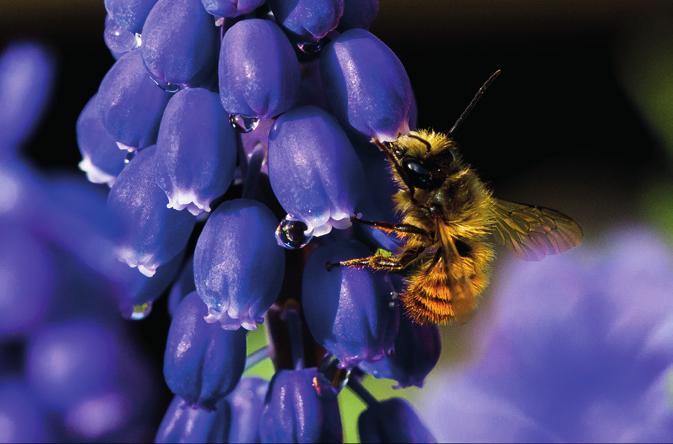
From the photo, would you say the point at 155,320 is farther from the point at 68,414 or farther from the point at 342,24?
the point at 68,414

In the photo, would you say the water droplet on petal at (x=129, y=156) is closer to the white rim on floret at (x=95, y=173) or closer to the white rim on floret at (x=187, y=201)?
the white rim on floret at (x=95, y=173)

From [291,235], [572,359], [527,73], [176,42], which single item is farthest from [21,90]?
[527,73]

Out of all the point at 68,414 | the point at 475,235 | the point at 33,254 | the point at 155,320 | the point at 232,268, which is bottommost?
the point at 155,320

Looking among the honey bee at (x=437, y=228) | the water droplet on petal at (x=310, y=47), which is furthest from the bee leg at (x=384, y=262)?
the water droplet on petal at (x=310, y=47)

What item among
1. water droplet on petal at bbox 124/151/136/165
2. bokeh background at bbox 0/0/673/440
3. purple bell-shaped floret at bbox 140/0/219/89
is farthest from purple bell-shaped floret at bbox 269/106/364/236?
bokeh background at bbox 0/0/673/440

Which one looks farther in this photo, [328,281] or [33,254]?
[328,281]

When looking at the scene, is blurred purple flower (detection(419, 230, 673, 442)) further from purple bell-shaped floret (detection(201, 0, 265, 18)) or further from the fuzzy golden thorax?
purple bell-shaped floret (detection(201, 0, 265, 18))

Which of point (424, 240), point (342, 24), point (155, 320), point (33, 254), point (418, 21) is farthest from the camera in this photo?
point (418, 21)

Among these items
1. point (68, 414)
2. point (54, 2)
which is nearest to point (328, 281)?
point (68, 414)
